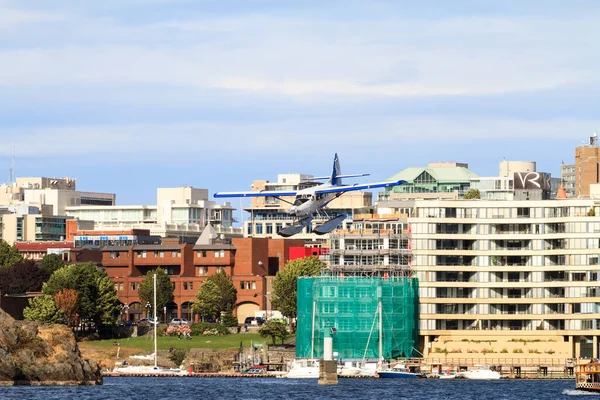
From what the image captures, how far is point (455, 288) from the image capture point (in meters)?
198

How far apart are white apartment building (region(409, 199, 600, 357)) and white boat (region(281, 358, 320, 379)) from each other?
15.1 metres

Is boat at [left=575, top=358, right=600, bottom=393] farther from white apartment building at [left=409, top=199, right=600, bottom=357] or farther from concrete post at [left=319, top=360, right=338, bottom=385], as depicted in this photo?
white apartment building at [left=409, top=199, right=600, bottom=357]

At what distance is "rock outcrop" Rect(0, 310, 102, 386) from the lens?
157 m

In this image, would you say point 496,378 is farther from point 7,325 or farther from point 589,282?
point 7,325

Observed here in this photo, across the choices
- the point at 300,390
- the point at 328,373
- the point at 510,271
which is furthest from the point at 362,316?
the point at 300,390

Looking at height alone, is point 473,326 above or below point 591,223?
below

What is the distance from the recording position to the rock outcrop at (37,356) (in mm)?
157125

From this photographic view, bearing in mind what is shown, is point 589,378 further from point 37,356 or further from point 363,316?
point 37,356

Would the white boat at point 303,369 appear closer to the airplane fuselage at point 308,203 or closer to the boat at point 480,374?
the boat at point 480,374

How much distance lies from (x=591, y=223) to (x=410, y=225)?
73.7ft

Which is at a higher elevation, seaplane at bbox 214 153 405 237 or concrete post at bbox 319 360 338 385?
seaplane at bbox 214 153 405 237

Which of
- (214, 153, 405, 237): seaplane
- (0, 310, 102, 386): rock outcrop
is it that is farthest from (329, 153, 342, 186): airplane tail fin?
(0, 310, 102, 386): rock outcrop

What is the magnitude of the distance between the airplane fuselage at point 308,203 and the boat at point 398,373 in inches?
920

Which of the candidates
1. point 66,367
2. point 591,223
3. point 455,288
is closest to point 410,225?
point 455,288
